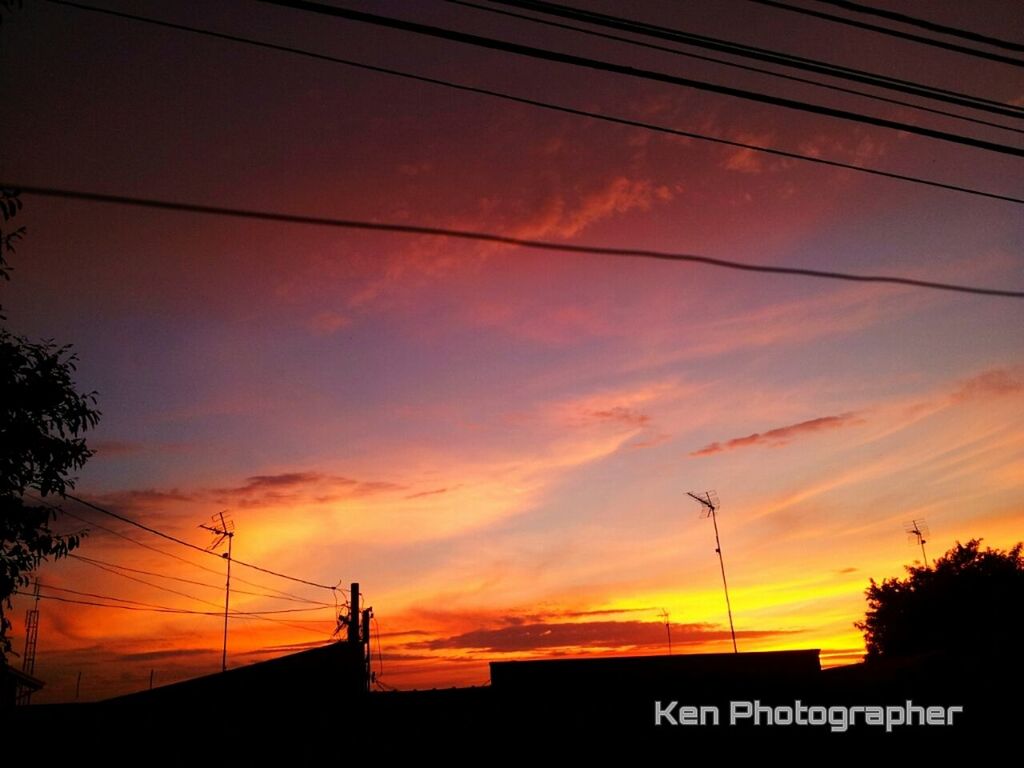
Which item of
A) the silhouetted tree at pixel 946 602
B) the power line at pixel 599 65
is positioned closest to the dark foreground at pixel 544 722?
the power line at pixel 599 65

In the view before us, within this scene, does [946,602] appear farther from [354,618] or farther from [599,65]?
[599,65]

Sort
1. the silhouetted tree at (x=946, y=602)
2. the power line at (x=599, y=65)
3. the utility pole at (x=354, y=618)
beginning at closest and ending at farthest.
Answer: the power line at (x=599, y=65)
the utility pole at (x=354, y=618)
the silhouetted tree at (x=946, y=602)

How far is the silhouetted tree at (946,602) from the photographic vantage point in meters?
45.7

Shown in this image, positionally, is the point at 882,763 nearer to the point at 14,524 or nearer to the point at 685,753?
the point at 685,753

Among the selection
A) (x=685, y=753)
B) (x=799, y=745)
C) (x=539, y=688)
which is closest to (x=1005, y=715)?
(x=799, y=745)

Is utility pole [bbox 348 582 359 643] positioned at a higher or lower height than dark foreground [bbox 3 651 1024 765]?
higher

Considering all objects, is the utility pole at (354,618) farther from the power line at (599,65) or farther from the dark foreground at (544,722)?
the power line at (599,65)

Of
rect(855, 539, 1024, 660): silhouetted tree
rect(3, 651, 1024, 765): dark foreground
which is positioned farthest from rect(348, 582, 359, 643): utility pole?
rect(855, 539, 1024, 660): silhouetted tree

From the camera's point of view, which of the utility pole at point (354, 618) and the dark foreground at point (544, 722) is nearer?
the dark foreground at point (544, 722)

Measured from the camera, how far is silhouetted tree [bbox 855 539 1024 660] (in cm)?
4566

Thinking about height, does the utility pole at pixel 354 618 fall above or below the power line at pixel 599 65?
below

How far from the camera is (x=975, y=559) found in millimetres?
50344

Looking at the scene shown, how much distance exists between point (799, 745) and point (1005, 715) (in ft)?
13.6

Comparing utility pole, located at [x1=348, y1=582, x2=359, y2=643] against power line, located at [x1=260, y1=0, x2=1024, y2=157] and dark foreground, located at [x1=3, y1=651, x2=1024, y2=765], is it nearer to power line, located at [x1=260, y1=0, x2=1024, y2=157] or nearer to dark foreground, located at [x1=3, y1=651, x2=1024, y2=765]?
dark foreground, located at [x1=3, y1=651, x2=1024, y2=765]
